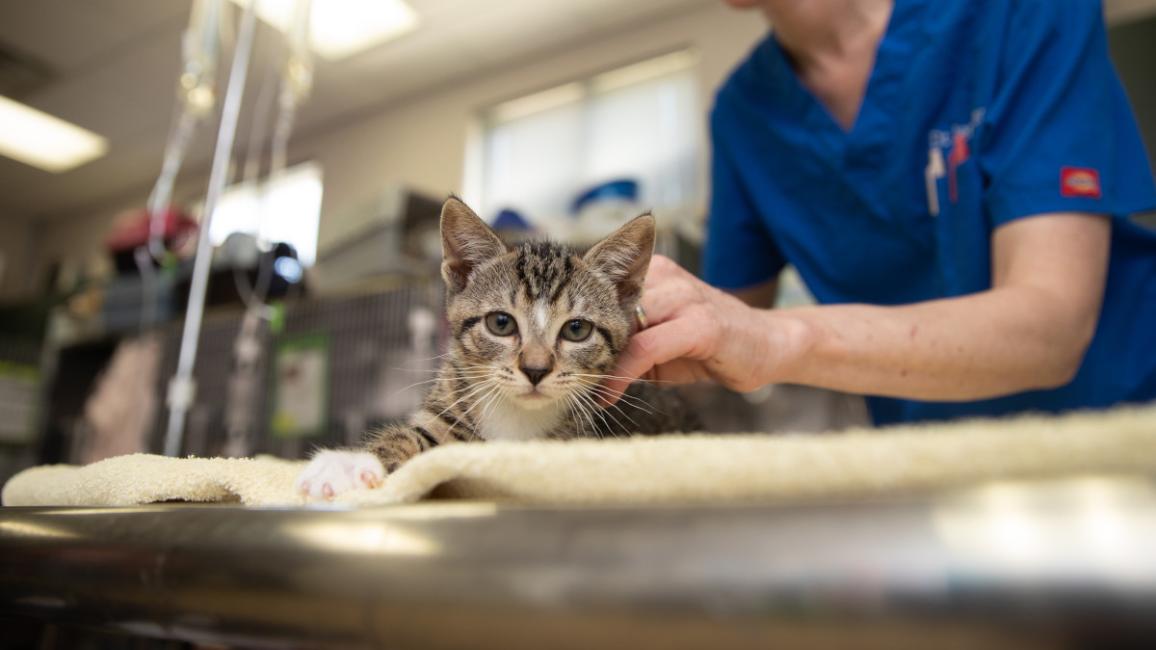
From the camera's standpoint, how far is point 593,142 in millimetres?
3189

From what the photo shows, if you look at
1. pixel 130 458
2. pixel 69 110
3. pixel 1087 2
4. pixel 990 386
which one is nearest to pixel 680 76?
pixel 1087 2

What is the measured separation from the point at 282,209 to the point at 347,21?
1200 mm

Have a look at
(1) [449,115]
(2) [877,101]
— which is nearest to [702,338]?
(2) [877,101]

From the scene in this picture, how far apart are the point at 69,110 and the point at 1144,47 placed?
4.83 meters

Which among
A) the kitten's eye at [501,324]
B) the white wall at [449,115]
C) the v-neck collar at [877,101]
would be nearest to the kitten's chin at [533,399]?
the kitten's eye at [501,324]

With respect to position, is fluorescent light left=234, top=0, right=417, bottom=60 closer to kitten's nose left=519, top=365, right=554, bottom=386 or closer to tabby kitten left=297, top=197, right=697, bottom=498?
tabby kitten left=297, top=197, right=697, bottom=498

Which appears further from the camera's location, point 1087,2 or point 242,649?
point 1087,2

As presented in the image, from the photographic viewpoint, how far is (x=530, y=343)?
869 millimetres

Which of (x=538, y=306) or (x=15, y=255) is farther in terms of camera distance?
(x=15, y=255)

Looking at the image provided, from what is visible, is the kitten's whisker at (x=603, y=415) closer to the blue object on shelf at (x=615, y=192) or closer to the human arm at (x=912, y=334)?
the human arm at (x=912, y=334)

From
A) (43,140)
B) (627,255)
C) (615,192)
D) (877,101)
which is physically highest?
(43,140)

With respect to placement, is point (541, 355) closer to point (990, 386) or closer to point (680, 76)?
point (990, 386)

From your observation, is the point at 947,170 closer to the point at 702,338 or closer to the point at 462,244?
the point at 702,338

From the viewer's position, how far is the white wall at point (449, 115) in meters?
2.82
